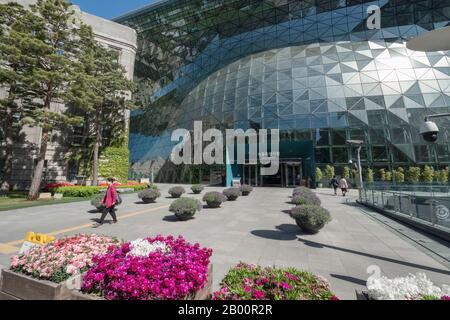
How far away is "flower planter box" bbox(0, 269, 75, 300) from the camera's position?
2.93 m

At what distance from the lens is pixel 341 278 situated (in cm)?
446

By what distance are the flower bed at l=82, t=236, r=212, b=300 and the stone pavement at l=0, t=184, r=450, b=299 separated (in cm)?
149

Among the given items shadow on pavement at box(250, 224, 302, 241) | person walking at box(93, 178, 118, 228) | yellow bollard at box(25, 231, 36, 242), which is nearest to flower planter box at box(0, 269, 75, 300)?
yellow bollard at box(25, 231, 36, 242)

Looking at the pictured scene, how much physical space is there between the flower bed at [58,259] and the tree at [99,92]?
17.6 m

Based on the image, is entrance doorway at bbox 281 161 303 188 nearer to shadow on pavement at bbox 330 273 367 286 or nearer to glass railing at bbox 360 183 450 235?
glass railing at bbox 360 183 450 235

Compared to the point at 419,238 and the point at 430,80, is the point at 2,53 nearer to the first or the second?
the point at 419,238

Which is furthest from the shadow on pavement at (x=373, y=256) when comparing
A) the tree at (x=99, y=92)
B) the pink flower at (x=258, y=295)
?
the tree at (x=99, y=92)

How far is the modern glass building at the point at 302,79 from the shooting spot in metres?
27.6

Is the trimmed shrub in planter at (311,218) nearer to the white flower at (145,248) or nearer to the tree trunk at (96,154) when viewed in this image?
the white flower at (145,248)

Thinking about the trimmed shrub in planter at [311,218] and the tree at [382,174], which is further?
the tree at [382,174]

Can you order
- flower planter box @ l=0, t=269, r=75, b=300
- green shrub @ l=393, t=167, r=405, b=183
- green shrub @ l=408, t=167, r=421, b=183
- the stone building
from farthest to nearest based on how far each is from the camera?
green shrub @ l=393, t=167, r=405, b=183, green shrub @ l=408, t=167, r=421, b=183, the stone building, flower planter box @ l=0, t=269, r=75, b=300

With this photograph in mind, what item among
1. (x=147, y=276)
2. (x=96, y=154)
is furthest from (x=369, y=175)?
(x=96, y=154)

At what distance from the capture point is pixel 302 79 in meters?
31.8
